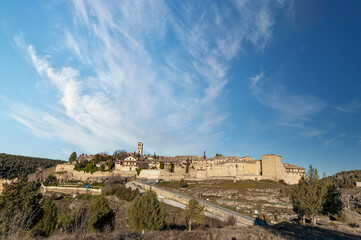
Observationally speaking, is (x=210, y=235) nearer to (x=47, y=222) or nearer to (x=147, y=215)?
(x=147, y=215)

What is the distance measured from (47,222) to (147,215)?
11992 mm

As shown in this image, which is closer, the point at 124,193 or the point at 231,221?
the point at 231,221

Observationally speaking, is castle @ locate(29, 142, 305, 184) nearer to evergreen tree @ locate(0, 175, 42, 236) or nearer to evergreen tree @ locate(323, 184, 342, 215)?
evergreen tree @ locate(323, 184, 342, 215)

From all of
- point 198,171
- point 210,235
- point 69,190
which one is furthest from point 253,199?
point 69,190

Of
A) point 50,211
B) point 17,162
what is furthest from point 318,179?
point 17,162

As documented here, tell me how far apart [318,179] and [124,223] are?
2973 centimetres

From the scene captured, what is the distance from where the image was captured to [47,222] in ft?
79.9

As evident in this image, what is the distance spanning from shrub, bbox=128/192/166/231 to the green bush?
9.31m

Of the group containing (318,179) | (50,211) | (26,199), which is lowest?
(50,211)

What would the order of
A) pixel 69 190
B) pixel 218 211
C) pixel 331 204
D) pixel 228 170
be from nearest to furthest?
pixel 331 204 < pixel 218 211 < pixel 69 190 < pixel 228 170

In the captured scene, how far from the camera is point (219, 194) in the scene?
53.7 meters

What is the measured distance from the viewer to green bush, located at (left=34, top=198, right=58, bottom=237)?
23562 millimetres

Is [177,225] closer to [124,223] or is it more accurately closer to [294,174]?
[124,223]

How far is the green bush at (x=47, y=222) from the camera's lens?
928 inches
